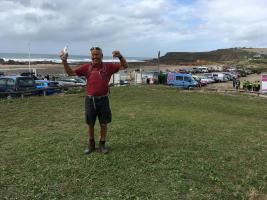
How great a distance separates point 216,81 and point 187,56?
12353 cm

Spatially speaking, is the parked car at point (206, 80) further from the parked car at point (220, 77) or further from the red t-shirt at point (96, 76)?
the red t-shirt at point (96, 76)

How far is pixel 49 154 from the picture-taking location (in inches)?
282

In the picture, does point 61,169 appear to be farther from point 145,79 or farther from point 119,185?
point 145,79

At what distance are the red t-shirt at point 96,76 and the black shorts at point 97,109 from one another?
11 cm

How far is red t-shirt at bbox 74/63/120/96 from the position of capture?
708cm

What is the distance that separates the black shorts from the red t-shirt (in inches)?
4.4

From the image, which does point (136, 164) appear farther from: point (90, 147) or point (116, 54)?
point (116, 54)

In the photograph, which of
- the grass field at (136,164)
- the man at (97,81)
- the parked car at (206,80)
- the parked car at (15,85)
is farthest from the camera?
the parked car at (206,80)

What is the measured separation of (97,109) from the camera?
7.22 m

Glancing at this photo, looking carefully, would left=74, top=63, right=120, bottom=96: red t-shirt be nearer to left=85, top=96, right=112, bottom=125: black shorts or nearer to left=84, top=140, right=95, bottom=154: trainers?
left=85, top=96, right=112, bottom=125: black shorts

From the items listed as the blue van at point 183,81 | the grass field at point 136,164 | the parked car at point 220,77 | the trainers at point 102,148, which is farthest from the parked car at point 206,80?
the trainers at point 102,148

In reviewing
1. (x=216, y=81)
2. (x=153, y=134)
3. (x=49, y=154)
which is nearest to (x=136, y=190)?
(x=49, y=154)

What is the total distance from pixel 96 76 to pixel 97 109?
0.59m

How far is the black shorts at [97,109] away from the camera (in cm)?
715
